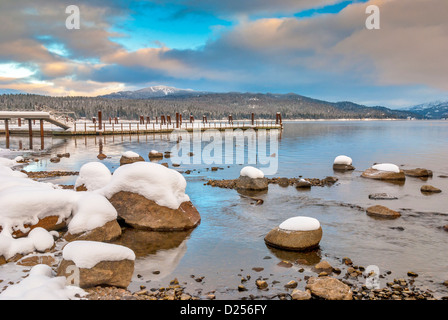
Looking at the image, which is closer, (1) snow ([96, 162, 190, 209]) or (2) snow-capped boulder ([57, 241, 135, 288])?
(2) snow-capped boulder ([57, 241, 135, 288])

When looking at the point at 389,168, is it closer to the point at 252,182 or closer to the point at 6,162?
the point at 252,182

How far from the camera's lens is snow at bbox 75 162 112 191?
15281 mm

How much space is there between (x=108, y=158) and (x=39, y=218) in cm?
2274

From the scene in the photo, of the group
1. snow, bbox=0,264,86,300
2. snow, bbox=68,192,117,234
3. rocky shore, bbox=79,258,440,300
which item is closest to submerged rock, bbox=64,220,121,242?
snow, bbox=68,192,117,234

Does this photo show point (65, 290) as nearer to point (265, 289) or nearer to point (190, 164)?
point (265, 289)

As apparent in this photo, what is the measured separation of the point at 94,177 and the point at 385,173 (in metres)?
17.6

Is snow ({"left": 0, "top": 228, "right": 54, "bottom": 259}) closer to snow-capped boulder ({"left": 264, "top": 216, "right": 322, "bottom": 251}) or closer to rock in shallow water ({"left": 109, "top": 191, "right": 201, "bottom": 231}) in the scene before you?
rock in shallow water ({"left": 109, "top": 191, "right": 201, "bottom": 231})

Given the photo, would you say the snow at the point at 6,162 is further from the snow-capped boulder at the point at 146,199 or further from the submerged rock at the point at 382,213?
the submerged rock at the point at 382,213

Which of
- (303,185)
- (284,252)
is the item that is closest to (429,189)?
(303,185)

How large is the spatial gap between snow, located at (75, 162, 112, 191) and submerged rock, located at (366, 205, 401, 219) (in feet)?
36.0

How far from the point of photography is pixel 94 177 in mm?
15430

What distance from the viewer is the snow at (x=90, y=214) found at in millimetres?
11188

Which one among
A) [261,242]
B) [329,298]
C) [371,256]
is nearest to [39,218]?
[261,242]

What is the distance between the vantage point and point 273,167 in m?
29.6
